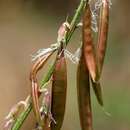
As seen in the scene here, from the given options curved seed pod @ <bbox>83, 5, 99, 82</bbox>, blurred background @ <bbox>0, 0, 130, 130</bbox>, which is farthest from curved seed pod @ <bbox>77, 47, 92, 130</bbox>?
blurred background @ <bbox>0, 0, 130, 130</bbox>

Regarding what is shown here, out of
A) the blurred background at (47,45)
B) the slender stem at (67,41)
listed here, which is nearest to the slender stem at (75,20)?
the slender stem at (67,41)

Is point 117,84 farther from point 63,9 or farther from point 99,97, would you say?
point 99,97

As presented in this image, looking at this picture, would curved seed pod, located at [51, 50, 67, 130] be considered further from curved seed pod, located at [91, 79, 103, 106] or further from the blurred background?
the blurred background

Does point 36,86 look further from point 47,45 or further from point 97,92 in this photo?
point 47,45

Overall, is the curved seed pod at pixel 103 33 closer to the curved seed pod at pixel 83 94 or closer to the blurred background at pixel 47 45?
the curved seed pod at pixel 83 94

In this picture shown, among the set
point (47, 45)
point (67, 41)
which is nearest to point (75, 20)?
point (67, 41)
